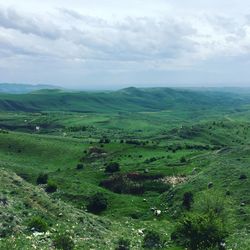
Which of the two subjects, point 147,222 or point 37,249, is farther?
point 147,222

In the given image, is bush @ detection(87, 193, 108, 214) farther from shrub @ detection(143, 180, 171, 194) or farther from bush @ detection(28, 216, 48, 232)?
bush @ detection(28, 216, 48, 232)

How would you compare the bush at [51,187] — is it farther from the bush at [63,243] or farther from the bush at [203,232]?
the bush at [63,243]

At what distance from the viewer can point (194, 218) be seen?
42.0 metres

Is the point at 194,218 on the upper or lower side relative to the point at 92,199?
upper

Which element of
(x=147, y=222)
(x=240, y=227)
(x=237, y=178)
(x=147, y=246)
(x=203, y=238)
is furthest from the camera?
(x=237, y=178)

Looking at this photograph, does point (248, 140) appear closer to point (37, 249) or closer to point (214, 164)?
point (214, 164)

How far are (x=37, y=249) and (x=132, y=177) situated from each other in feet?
179

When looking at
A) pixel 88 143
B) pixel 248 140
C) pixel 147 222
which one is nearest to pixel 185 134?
pixel 248 140

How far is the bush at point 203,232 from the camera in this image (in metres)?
41.2

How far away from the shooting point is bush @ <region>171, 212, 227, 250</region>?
41188mm

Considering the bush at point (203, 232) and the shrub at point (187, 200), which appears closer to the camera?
the bush at point (203, 232)

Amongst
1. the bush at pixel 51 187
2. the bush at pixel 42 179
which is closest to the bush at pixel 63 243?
the bush at pixel 51 187

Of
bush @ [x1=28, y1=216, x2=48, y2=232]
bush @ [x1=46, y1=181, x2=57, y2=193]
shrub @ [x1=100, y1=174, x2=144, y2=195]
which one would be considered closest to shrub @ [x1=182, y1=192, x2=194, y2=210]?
shrub @ [x1=100, y1=174, x2=144, y2=195]

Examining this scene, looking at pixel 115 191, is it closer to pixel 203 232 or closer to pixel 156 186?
pixel 156 186
